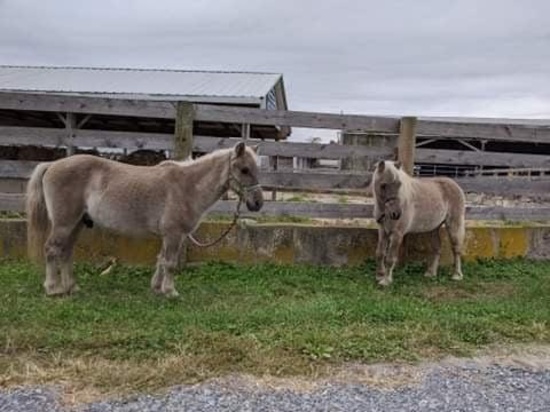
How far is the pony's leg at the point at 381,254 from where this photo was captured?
709 centimetres

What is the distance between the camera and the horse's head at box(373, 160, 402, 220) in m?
6.87

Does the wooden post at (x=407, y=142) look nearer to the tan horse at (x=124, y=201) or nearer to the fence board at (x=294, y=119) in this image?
the fence board at (x=294, y=119)

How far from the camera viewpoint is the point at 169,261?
6.02m

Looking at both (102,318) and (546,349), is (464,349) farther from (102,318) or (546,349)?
(102,318)

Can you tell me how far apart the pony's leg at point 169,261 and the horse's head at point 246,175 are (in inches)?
32.5

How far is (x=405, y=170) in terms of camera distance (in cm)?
779

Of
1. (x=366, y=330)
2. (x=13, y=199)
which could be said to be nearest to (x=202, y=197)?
(x=366, y=330)

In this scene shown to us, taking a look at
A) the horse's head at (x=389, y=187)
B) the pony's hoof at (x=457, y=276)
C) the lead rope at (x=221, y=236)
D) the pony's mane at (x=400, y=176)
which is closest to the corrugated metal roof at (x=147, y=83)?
the lead rope at (x=221, y=236)

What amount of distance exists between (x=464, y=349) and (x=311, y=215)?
3303mm

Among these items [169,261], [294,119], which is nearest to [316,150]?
[294,119]

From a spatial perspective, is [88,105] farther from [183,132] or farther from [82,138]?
[183,132]

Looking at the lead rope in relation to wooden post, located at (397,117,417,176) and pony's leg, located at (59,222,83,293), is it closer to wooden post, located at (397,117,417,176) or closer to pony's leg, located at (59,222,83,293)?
pony's leg, located at (59,222,83,293)

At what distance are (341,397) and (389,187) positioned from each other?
361 centimetres

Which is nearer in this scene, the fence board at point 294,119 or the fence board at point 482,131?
the fence board at point 294,119
